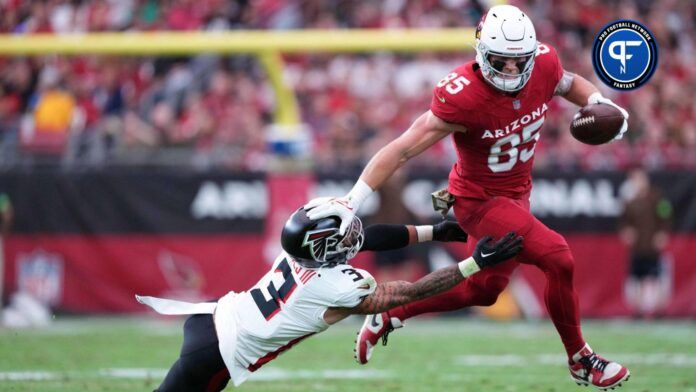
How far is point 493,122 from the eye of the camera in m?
6.05

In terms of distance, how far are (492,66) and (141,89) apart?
8503 mm

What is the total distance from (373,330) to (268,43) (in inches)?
194

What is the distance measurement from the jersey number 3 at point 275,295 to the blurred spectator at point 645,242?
690cm

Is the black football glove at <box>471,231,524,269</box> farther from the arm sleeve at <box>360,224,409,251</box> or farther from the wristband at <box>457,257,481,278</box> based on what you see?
the arm sleeve at <box>360,224,409,251</box>

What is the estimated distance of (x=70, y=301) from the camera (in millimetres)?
11852

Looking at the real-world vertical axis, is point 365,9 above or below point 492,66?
below

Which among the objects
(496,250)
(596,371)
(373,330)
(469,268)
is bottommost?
(373,330)

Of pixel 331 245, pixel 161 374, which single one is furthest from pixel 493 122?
pixel 161 374

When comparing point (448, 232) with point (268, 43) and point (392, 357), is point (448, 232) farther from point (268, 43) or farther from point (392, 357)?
point (268, 43)

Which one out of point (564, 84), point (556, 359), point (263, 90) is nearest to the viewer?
point (564, 84)

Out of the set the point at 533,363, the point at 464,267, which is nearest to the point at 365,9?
the point at 533,363

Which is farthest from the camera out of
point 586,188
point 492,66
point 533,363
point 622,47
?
point 586,188

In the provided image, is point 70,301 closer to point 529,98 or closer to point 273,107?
point 273,107

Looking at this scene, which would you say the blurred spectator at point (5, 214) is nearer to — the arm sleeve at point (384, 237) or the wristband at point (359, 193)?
the arm sleeve at point (384, 237)
